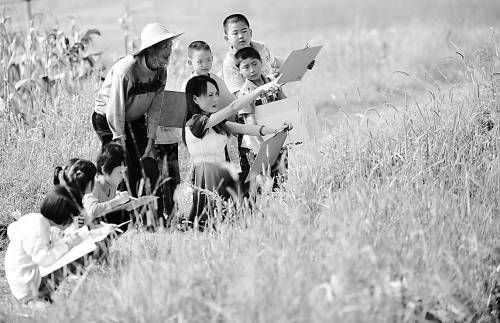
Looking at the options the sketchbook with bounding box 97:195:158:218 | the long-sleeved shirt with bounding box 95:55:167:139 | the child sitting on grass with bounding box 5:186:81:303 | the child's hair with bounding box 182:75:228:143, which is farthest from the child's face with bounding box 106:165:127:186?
the child sitting on grass with bounding box 5:186:81:303

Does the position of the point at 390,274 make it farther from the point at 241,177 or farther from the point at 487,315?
the point at 241,177

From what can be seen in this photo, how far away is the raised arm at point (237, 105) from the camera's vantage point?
4902 mm

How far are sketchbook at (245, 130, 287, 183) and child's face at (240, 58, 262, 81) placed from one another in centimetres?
43

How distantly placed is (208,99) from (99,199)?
2.86ft

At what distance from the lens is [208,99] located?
507 cm

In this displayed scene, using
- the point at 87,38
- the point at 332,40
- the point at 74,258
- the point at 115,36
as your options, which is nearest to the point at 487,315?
the point at 74,258

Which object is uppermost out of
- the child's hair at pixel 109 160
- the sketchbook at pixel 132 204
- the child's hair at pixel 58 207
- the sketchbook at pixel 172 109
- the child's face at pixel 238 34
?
the child's face at pixel 238 34

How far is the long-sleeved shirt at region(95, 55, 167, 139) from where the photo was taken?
5.05m

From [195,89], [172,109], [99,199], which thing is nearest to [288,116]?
[195,89]

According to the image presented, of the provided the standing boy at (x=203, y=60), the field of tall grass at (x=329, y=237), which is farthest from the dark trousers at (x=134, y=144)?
the standing boy at (x=203, y=60)

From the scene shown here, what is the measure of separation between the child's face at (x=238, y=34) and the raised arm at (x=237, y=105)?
1.87 ft

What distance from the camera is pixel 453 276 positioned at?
353 cm

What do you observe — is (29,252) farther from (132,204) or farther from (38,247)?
(132,204)

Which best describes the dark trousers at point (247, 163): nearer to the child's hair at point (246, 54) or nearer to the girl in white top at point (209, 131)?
the girl in white top at point (209, 131)
